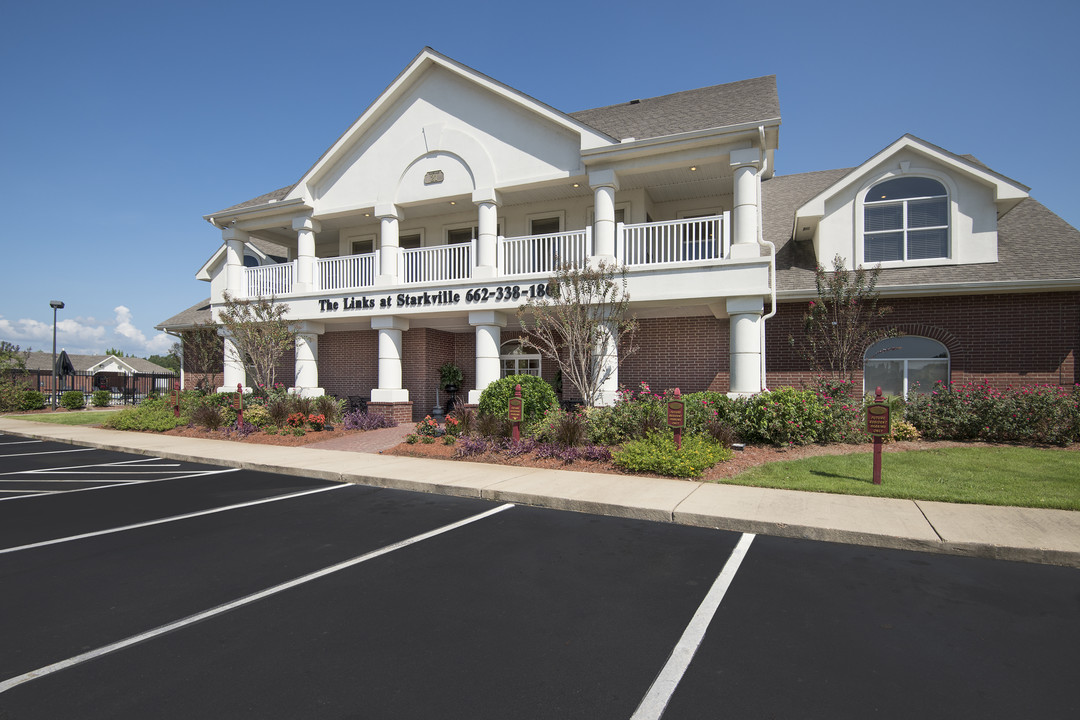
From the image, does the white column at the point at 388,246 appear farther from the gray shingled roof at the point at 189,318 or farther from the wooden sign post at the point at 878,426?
the wooden sign post at the point at 878,426

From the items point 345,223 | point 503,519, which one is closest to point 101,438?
point 345,223

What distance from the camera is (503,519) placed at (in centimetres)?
663

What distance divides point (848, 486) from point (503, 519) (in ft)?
15.8

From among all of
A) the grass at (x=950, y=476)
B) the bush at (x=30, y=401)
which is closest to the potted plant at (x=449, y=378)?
the grass at (x=950, y=476)

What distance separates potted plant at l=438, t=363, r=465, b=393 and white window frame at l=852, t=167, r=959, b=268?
40.0 ft

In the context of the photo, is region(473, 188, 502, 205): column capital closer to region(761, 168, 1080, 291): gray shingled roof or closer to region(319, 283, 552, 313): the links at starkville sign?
region(319, 283, 552, 313): the links at starkville sign

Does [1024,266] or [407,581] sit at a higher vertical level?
[1024,266]

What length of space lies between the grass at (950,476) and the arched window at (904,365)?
11.7 ft

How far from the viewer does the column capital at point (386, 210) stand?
16109mm

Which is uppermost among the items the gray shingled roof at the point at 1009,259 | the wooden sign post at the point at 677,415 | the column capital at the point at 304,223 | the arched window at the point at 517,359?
the column capital at the point at 304,223

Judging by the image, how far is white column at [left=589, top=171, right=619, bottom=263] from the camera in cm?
1345

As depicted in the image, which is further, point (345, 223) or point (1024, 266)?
point (345, 223)

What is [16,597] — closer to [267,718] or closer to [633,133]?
[267,718]

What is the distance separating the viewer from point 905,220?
1366 centimetres
